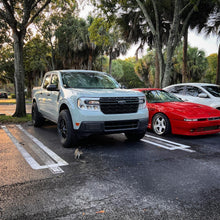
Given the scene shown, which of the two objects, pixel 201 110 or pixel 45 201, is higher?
pixel 201 110

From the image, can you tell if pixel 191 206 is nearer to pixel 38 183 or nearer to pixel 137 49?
pixel 38 183

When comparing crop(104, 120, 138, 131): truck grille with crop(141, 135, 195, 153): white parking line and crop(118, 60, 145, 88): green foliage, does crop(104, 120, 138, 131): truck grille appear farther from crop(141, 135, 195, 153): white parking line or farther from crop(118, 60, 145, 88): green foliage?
crop(118, 60, 145, 88): green foliage

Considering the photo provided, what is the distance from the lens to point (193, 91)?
8602 millimetres

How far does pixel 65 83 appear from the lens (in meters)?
5.72

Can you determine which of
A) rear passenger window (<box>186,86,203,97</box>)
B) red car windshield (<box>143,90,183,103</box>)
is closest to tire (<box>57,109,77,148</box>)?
red car windshield (<box>143,90,183,103</box>)

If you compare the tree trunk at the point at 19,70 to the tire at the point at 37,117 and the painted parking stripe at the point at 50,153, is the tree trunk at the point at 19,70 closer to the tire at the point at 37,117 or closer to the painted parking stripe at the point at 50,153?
the tire at the point at 37,117

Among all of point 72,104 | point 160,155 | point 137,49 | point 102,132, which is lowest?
point 160,155

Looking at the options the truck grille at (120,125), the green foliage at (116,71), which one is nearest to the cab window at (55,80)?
the truck grille at (120,125)

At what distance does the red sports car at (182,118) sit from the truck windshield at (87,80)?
151 cm

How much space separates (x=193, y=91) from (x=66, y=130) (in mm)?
5647

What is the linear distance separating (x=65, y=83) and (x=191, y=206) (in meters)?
4.19

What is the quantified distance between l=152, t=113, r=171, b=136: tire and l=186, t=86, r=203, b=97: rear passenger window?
2.75 metres

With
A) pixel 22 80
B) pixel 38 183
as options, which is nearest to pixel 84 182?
pixel 38 183

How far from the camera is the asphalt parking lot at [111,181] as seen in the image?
95.5 inches
